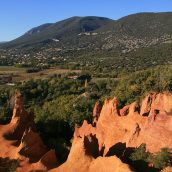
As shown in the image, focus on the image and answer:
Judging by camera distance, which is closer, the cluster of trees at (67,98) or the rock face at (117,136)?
the rock face at (117,136)

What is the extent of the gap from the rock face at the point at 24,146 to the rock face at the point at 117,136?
2310 millimetres

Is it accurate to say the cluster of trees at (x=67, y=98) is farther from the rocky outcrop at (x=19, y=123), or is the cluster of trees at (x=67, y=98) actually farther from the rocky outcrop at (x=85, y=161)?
the rocky outcrop at (x=85, y=161)

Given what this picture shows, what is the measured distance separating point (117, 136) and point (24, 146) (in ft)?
30.7

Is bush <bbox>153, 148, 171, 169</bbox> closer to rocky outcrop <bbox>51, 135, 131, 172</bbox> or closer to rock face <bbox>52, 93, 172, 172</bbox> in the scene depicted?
rock face <bbox>52, 93, 172, 172</bbox>

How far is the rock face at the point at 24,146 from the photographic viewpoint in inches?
1500

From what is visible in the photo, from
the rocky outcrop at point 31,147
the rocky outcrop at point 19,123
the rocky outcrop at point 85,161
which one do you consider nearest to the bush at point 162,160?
the rocky outcrop at point 85,161

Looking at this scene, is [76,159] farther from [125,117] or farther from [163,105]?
[163,105]

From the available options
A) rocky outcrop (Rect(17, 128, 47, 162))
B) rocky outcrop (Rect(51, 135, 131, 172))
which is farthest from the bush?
rocky outcrop (Rect(17, 128, 47, 162))

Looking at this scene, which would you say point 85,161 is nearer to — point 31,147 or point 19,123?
point 31,147

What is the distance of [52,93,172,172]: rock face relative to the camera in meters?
35.5

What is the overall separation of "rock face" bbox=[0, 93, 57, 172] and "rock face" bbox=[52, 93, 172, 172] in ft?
7.58

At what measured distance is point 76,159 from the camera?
119ft

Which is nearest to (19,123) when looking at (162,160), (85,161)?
(85,161)

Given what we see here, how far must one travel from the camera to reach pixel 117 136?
44625mm
